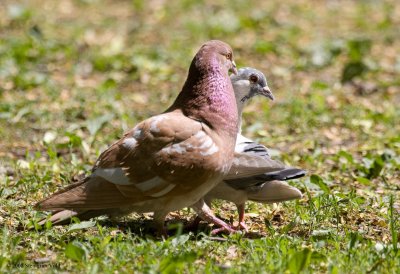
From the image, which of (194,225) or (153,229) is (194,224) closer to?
(194,225)

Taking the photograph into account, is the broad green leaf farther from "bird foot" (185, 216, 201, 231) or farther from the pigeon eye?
the pigeon eye

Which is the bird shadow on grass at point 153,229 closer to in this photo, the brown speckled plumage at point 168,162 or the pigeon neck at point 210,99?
the brown speckled plumage at point 168,162

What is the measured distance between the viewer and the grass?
4.63 m

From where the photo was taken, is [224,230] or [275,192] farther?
[275,192]

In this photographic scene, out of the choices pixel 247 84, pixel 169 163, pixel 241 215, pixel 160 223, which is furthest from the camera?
pixel 247 84

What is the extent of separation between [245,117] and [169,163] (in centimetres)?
373

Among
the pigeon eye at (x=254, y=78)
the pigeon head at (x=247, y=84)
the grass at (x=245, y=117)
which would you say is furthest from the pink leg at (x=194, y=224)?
the pigeon eye at (x=254, y=78)

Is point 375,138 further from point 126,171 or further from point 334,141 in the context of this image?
point 126,171

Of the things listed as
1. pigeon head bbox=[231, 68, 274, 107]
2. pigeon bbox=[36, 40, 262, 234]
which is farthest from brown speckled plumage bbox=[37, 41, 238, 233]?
pigeon head bbox=[231, 68, 274, 107]

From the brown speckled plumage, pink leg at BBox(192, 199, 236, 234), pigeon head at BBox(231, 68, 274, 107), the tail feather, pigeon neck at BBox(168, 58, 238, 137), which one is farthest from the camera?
pigeon head at BBox(231, 68, 274, 107)

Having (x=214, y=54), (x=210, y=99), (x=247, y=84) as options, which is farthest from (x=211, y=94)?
(x=247, y=84)

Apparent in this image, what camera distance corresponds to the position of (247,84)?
6.38 m

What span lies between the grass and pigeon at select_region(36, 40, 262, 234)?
0.16m

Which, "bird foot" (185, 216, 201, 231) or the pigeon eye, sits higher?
the pigeon eye
